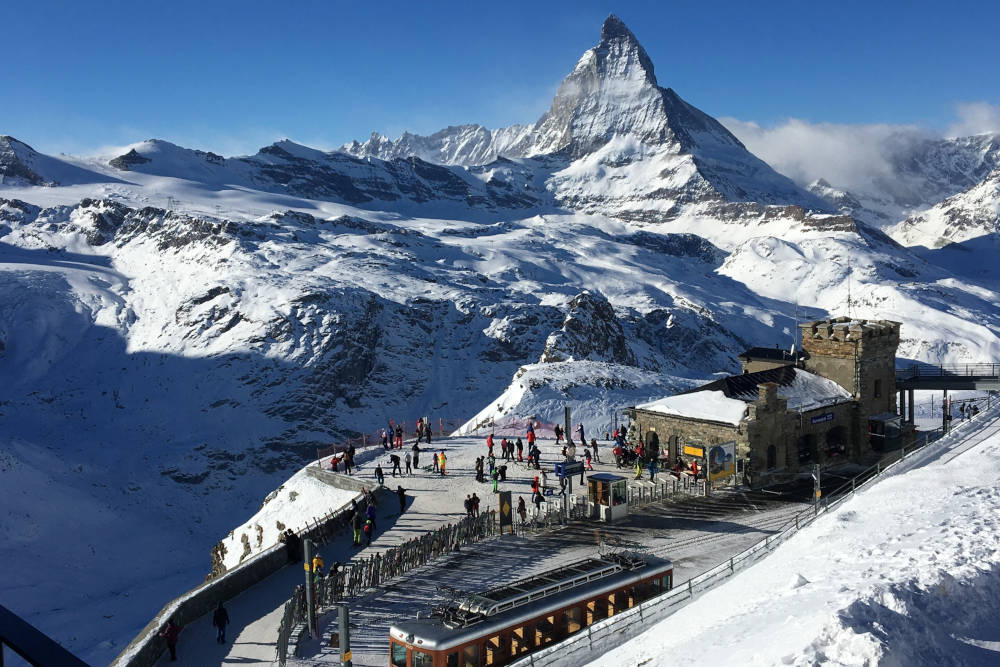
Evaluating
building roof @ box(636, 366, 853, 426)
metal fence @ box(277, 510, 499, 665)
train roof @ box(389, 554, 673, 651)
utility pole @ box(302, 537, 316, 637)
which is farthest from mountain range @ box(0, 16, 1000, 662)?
train roof @ box(389, 554, 673, 651)

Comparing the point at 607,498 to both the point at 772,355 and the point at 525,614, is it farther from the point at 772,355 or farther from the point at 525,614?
the point at 772,355

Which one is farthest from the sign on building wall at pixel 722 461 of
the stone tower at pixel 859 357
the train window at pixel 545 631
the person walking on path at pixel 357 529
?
the train window at pixel 545 631

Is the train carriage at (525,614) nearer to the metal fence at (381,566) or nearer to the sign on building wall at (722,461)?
the metal fence at (381,566)

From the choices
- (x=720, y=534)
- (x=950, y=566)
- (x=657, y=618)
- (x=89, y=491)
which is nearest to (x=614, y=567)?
(x=657, y=618)

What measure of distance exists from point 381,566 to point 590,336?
88380mm

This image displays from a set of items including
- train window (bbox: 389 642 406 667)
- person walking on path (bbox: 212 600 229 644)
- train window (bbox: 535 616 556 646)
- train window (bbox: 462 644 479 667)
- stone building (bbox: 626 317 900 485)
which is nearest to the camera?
train window (bbox: 462 644 479 667)

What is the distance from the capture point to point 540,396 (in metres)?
53.5

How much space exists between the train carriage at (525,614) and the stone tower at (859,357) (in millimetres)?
23309

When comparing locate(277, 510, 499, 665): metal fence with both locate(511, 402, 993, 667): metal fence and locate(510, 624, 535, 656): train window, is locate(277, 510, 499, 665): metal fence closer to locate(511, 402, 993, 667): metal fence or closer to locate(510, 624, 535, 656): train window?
locate(510, 624, 535, 656): train window

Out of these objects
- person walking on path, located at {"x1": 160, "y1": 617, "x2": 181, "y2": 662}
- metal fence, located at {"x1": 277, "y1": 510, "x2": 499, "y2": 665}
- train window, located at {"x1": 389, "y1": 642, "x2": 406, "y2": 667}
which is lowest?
person walking on path, located at {"x1": 160, "y1": 617, "x2": 181, "y2": 662}

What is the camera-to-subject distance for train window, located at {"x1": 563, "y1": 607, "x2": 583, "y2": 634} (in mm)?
18250

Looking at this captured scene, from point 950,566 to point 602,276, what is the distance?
502 ft

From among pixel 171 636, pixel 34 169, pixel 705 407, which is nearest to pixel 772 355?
pixel 705 407

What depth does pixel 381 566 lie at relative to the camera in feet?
82.8
